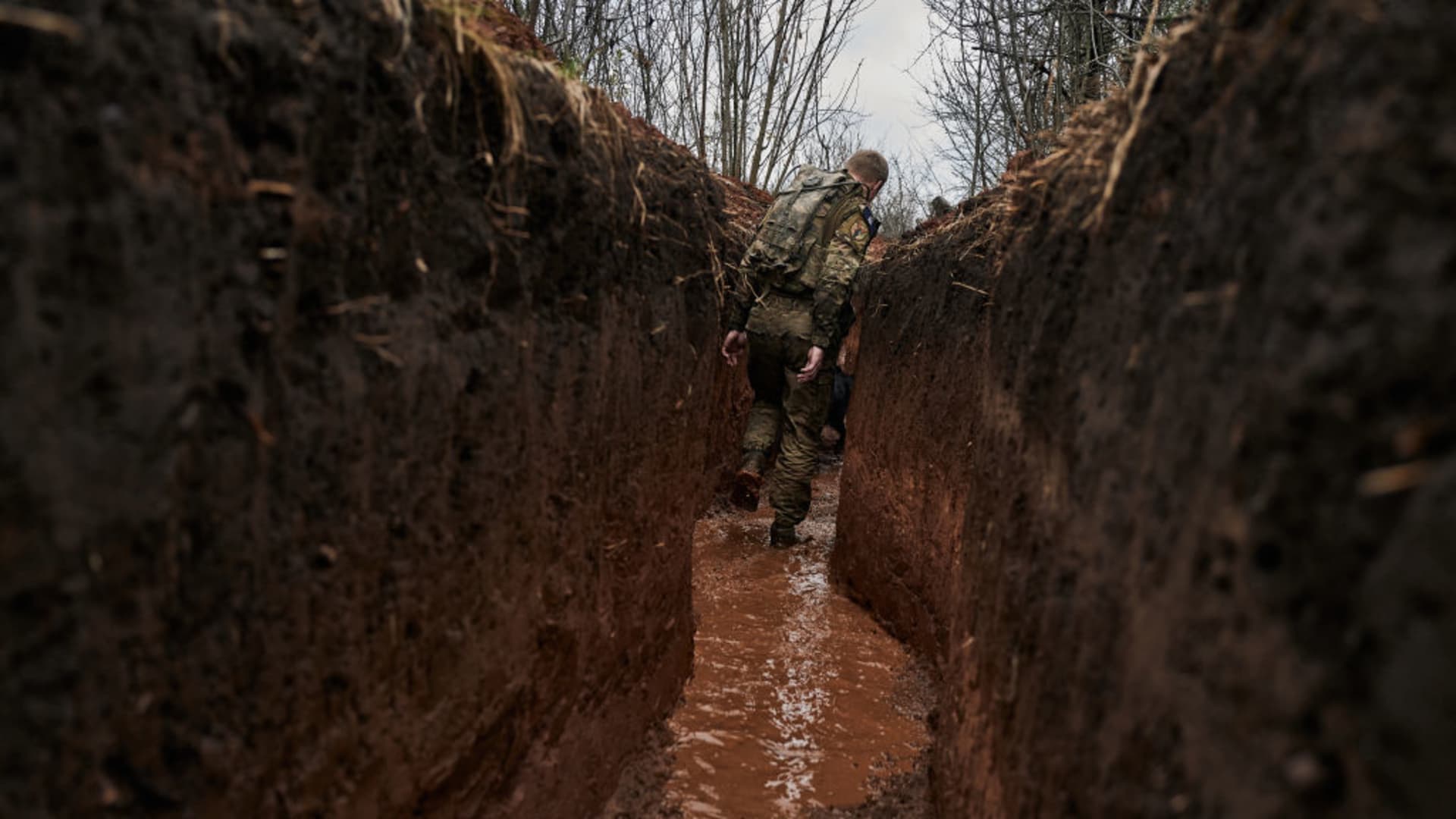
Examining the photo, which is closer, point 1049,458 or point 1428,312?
point 1428,312

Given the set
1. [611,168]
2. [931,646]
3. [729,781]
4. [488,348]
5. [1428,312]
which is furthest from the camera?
[931,646]

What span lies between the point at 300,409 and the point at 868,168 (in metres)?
4.60

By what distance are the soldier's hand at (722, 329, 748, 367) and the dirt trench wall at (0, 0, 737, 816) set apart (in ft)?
9.27

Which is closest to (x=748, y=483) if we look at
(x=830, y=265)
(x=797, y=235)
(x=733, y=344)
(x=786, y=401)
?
(x=786, y=401)

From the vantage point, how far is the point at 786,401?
5.49 metres

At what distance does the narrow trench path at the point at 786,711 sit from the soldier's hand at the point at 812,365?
1247 millimetres

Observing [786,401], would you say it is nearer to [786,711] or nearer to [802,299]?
[802,299]

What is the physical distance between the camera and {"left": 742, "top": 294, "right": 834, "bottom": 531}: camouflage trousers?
5.00 meters

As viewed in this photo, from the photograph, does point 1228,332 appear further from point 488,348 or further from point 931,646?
point 931,646

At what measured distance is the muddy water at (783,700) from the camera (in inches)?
109

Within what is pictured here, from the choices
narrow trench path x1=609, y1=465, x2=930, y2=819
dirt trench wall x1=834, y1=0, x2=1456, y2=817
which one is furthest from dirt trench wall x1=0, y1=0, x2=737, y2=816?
dirt trench wall x1=834, y1=0, x2=1456, y2=817

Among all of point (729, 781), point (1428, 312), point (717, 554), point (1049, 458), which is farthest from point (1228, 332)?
point (717, 554)

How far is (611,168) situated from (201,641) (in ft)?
5.07

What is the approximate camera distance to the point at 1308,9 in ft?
3.32
